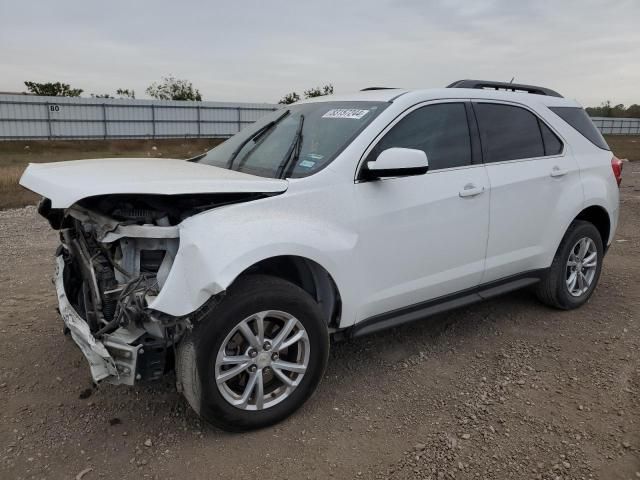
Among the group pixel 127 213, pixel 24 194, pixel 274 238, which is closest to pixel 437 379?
pixel 274 238

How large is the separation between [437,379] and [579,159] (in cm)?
234

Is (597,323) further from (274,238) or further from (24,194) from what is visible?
(24,194)

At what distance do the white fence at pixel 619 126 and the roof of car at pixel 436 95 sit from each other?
56.0 meters

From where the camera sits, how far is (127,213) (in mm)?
2801

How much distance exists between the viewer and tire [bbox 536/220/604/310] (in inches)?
179

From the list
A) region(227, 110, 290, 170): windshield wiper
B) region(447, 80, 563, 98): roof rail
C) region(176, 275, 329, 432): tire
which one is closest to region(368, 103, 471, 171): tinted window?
region(447, 80, 563, 98): roof rail

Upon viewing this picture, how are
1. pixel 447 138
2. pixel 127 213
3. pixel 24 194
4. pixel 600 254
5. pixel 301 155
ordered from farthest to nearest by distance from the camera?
pixel 24 194 < pixel 600 254 < pixel 447 138 < pixel 301 155 < pixel 127 213

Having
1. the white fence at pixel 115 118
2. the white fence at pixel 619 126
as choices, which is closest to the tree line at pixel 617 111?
the white fence at pixel 619 126

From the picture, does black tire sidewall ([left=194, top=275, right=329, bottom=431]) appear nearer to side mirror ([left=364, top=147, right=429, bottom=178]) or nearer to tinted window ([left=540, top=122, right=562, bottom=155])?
side mirror ([left=364, top=147, right=429, bottom=178])

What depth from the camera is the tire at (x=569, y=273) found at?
4.54 m

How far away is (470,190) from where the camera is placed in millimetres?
3689

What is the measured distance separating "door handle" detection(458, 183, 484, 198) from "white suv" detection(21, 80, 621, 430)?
1 centimetres

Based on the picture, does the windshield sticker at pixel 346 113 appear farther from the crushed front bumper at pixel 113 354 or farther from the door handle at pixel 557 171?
the crushed front bumper at pixel 113 354

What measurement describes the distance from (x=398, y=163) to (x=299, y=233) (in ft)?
2.33
